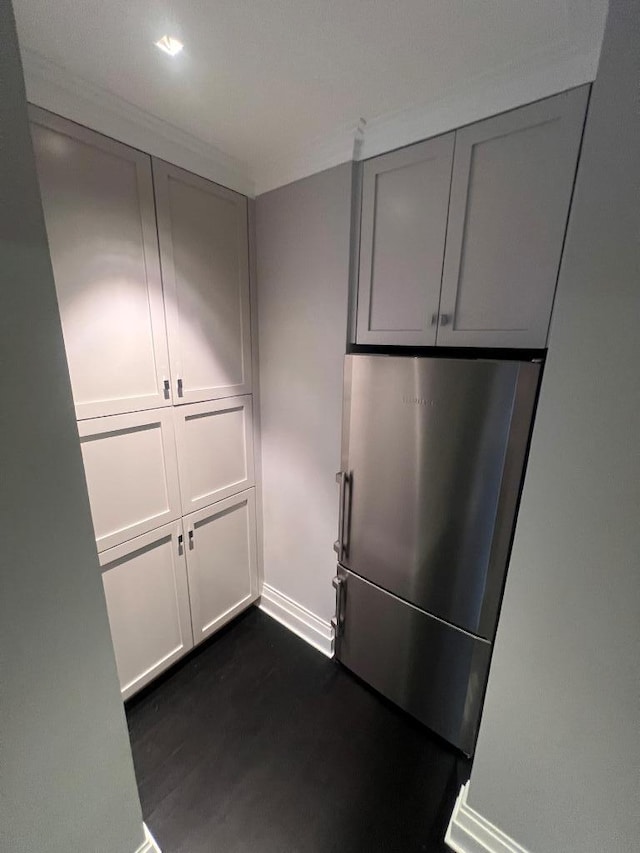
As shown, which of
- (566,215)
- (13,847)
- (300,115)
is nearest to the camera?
(13,847)

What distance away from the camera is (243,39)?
35.3 inches

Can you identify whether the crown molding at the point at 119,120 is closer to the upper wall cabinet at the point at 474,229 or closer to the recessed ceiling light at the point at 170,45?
the recessed ceiling light at the point at 170,45

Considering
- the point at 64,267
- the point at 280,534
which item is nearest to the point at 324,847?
the point at 280,534

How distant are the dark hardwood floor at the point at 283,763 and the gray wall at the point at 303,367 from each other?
409 mm

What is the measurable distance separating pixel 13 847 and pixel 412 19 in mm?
2084

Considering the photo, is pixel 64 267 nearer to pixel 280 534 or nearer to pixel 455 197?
pixel 455 197

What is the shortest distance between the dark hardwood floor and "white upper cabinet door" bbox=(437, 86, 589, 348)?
167 centimetres

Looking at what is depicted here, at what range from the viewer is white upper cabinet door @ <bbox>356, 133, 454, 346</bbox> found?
1.17 metres

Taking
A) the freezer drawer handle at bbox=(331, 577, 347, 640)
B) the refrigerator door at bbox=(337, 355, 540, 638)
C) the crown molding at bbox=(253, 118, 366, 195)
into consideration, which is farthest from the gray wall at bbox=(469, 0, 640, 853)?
the crown molding at bbox=(253, 118, 366, 195)

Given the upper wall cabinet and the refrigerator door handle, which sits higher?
the upper wall cabinet

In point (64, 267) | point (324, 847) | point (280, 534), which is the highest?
point (64, 267)

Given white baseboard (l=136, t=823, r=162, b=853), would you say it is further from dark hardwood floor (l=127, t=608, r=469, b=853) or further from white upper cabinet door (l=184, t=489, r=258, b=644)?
white upper cabinet door (l=184, t=489, r=258, b=644)

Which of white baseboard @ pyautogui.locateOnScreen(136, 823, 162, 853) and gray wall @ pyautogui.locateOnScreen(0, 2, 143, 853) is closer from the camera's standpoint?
gray wall @ pyautogui.locateOnScreen(0, 2, 143, 853)

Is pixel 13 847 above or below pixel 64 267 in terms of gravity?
below
